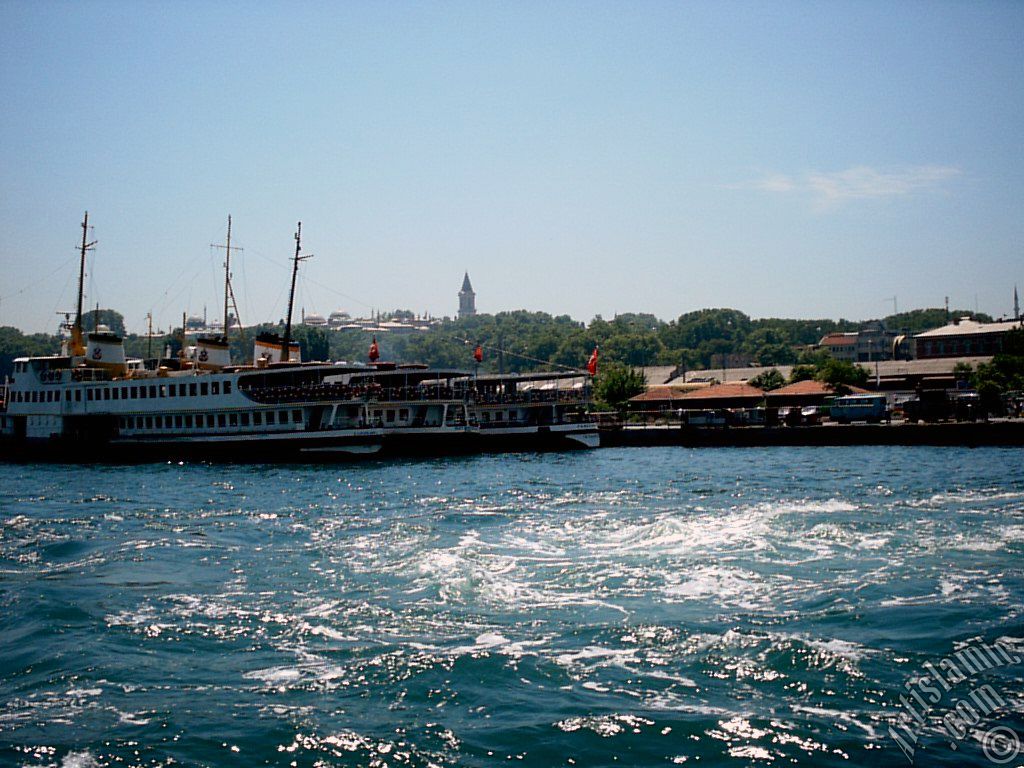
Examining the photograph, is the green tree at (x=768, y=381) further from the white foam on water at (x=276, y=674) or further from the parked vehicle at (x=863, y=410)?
the white foam on water at (x=276, y=674)

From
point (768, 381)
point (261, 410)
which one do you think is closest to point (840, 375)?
point (768, 381)

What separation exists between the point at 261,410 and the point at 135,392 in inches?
354

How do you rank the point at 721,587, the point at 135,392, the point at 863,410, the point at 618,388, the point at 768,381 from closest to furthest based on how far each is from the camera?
1. the point at 721,587
2. the point at 135,392
3. the point at 863,410
4. the point at 618,388
5. the point at 768,381

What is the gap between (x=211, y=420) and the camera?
5234 centimetres

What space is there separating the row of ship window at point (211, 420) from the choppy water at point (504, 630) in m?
21.6

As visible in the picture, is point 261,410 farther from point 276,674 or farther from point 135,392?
point 276,674

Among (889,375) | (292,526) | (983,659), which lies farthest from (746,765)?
(889,375)

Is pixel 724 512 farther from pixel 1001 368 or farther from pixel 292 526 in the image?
pixel 1001 368

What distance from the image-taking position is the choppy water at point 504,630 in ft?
35.7

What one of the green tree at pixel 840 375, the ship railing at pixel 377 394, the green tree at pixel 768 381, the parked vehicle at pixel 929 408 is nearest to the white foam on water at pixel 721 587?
the ship railing at pixel 377 394

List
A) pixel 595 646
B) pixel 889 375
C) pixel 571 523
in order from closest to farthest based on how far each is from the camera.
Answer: pixel 595 646 → pixel 571 523 → pixel 889 375

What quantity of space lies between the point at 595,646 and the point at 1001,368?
80.0m

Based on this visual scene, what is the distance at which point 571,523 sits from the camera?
25594mm

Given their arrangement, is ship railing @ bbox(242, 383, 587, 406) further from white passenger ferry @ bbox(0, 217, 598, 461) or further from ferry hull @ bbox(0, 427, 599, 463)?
ferry hull @ bbox(0, 427, 599, 463)
